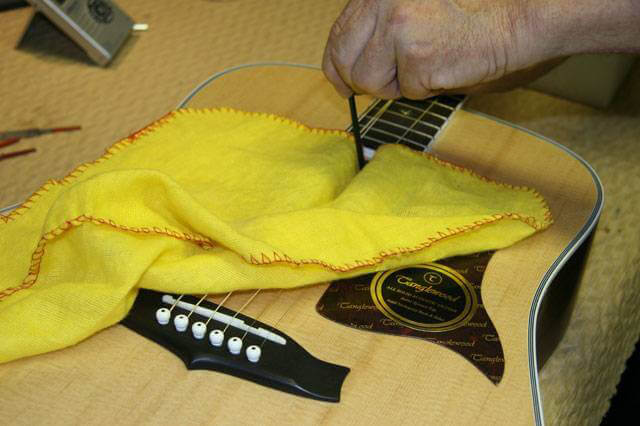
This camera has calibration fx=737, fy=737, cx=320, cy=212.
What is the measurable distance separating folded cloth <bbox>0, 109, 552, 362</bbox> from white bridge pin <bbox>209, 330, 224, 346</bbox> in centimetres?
4

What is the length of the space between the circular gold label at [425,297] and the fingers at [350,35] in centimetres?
18

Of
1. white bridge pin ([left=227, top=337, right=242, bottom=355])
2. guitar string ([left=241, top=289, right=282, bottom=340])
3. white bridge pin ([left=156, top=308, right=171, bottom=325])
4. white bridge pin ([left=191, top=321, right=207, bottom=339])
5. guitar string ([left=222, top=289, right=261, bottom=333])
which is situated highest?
white bridge pin ([left=156, top=308, right=171, bottom=325])

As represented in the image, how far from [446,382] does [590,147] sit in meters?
0.63

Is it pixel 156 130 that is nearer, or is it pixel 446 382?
pixel 446 382

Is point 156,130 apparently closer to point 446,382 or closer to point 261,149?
point 261,149

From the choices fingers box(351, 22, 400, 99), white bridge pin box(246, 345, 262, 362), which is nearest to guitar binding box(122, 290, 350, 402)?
white bridge pin box(246, 345, 262, 362)

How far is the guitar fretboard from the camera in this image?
2.63 feet

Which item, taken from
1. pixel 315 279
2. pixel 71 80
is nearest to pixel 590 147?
pixel 315 279

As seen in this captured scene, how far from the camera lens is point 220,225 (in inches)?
23.2

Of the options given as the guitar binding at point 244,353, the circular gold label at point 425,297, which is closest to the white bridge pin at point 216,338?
the guitar binding at point 244,353

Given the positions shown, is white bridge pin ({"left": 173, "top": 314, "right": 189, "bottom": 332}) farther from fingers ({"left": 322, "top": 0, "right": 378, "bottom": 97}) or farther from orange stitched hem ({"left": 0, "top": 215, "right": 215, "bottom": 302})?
fingers ({"left": 322, "top": 0, "right": 378, "bottom": 97})

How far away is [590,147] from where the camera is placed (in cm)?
106

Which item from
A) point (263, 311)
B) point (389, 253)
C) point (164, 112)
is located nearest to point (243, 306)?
point (263, 311)

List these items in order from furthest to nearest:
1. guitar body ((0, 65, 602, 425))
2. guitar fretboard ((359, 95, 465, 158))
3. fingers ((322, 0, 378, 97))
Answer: guitar fretboard ((359, 95, 465, 158)), fingers ((322, 0, 378, 97)), guitar body ((0, 65, 602, 425))
